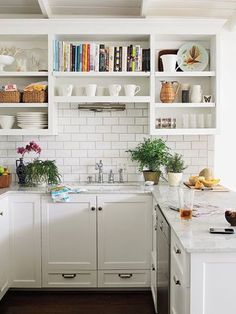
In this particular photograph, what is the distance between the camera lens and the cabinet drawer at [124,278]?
399cm

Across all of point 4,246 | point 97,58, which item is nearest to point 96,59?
point 97,58

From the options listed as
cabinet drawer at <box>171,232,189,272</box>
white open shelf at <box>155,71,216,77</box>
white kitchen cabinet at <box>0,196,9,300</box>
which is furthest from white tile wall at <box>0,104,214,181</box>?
cabinet drawer at <box>171,232,189,272</box>

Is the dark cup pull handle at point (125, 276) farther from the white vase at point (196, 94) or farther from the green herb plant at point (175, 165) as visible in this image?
the white vase at point (196, 94)

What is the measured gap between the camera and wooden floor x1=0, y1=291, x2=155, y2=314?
3582mm

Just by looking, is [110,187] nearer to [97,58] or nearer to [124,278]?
[124,278]

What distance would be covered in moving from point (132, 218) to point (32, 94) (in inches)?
62.2

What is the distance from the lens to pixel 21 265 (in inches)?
156

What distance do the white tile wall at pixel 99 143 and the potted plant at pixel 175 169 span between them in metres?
0.32

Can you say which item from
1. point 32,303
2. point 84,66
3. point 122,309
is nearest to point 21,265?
point 32,303

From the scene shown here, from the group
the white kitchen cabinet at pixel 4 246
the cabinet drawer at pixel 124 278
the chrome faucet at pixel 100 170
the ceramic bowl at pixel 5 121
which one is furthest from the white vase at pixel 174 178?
the ceramic bowl at pixel 5 121

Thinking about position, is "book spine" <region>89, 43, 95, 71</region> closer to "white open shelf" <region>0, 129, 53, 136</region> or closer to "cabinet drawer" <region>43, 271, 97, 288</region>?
"white open shelf" <region>0, 129, 53, 136</region>

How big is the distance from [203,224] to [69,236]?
182cm

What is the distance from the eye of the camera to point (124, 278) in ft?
13.1

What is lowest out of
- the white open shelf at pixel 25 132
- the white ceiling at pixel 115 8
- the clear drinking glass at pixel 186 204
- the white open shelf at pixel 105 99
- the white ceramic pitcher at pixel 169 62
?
the clear drinking glass at pixel 186 204
